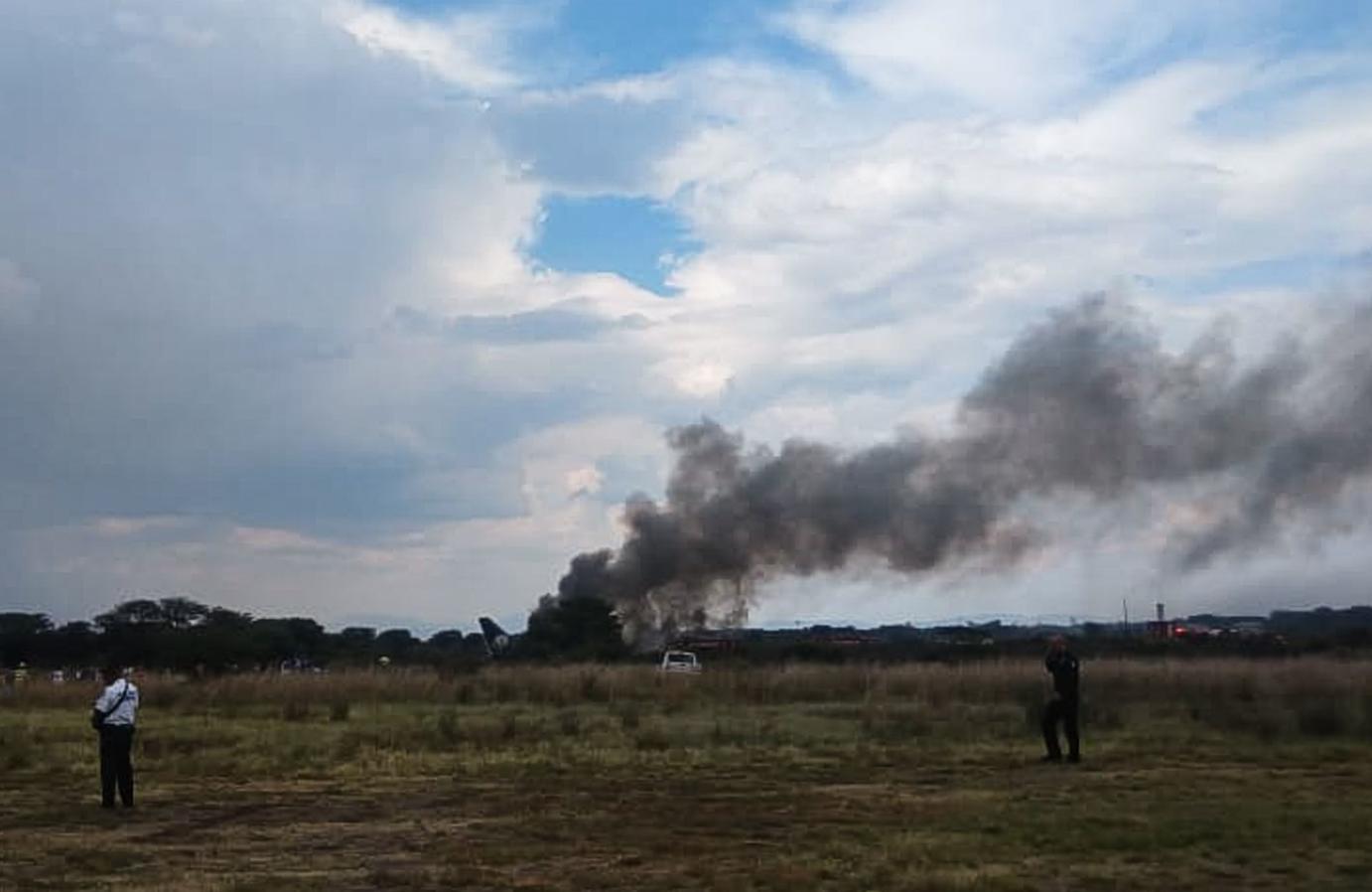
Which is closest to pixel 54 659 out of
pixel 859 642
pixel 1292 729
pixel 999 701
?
pixel 859 642

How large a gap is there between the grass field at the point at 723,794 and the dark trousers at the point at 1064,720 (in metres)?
0.44

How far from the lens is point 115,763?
1788cm

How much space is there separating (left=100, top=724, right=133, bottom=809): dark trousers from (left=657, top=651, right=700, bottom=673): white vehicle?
84.5ft

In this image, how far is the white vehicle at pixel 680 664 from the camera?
144 feet

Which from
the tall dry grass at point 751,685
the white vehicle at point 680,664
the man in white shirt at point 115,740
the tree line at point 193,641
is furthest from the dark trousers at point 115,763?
Answer: the tree line at point 193,641

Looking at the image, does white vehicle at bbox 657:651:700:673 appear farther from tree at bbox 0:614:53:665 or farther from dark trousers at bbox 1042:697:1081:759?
tree at bbox 0:614:53:665

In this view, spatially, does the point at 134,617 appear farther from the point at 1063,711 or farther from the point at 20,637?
the point at 1063,711

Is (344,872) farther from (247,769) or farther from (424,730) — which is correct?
(424,730)

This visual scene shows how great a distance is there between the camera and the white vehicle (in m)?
43.8

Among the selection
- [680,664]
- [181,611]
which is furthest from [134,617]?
[680,664]

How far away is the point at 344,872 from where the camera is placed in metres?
12.6

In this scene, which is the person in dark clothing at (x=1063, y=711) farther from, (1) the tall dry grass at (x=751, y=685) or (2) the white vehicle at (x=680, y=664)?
(2) the white vehicle at (x=680, y=664)

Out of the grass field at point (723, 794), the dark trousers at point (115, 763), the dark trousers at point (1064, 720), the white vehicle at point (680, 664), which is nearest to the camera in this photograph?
the grass field at point (723, 794)

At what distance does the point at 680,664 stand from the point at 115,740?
104ft
